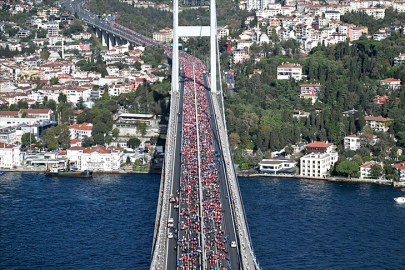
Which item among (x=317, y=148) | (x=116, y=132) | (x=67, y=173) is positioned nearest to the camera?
(x=67, y=173)

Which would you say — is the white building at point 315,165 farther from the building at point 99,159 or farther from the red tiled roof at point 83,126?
the red tiled roof at point 83,126

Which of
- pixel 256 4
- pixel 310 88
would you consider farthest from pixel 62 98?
pixel 256 4

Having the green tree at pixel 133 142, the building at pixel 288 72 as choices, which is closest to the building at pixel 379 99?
the building at pixel 288 72

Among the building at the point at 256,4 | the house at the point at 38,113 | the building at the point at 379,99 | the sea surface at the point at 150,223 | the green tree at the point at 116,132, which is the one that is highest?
the building at the point at 256,4

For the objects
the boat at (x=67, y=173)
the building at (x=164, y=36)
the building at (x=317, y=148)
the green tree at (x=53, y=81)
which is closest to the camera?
the boat at (x=67, y=173)

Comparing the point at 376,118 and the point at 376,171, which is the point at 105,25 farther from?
the point at 376,171

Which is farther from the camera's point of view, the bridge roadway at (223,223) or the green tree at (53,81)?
the green tree at (53,81)

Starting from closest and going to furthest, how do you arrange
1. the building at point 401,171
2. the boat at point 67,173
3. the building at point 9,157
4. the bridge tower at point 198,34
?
the building at point 401,171 → the boat at point 67,173 → the bridge tower at point 198,34 → the building at point 9,157
